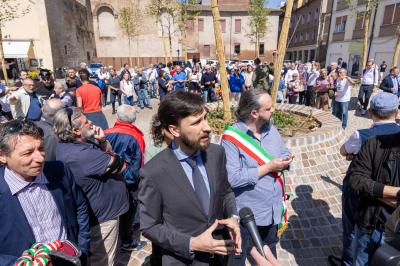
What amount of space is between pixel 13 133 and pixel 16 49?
31.0 m

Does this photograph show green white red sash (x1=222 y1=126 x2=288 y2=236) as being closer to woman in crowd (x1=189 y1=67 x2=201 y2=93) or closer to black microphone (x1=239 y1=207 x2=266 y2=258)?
black microphone (x1=239 y1=207 x2=266 y2=258)

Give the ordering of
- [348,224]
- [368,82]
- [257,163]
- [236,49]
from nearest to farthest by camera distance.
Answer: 1. [257,163]
2. [348,224]
3. [368,82]
4. [236,49]

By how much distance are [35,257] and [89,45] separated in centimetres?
4042

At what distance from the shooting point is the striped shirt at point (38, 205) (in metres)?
1.73

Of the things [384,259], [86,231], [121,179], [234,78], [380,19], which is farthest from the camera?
[380,19]

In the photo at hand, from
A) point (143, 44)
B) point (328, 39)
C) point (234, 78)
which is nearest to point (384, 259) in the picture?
point (234, 78)

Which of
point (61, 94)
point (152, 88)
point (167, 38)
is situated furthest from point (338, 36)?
point (61, 94)

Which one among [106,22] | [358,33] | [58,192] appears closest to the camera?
[58,192]

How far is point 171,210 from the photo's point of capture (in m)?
1.63

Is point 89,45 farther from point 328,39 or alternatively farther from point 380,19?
point 380,19

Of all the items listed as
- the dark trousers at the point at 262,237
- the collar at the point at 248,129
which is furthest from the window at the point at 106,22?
the dark trousers at the point at 262,237

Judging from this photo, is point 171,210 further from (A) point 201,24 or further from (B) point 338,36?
(A) point 201,24

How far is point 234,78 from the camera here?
1069cm

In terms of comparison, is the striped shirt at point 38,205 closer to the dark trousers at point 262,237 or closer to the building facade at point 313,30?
the dark trousers at point 262,237
